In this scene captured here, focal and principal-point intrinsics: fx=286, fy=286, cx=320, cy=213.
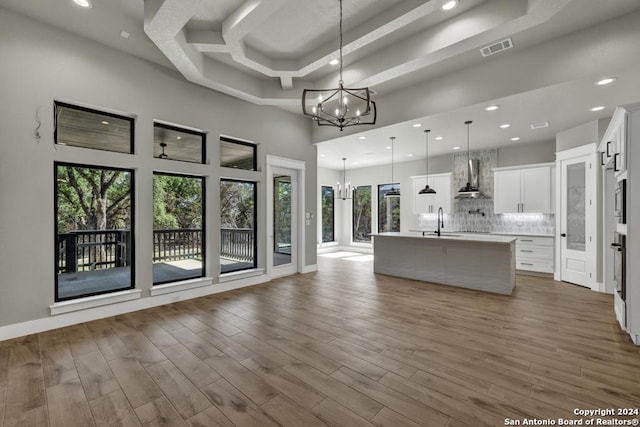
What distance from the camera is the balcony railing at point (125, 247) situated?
13.1ft

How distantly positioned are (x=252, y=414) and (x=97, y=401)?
3.92 feet

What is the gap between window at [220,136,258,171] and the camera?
5.38 m

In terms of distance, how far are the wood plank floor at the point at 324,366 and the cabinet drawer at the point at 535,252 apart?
224 centimetres

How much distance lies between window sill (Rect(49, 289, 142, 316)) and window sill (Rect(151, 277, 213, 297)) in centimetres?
24

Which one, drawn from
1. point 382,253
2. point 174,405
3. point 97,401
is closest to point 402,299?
point 382,253

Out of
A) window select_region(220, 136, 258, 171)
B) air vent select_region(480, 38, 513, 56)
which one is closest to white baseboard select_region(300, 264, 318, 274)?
window select_region(220, 136, 258, 171)

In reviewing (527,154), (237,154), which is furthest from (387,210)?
(237,154)

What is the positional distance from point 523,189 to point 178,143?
7591 millimetres

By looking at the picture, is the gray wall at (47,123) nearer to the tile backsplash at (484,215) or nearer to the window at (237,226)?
the window at (237,226)

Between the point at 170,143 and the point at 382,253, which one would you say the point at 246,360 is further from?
the point at 382,253

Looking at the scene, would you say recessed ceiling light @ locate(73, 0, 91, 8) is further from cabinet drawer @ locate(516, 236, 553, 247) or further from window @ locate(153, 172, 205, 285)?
cabinet drawer @ locate(516, 236, 553, 247)

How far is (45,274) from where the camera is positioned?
348 cm

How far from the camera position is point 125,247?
14.2 ft

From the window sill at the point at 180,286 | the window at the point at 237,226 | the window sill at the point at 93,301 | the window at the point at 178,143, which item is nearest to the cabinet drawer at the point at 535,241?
the window at the point at 237,226
